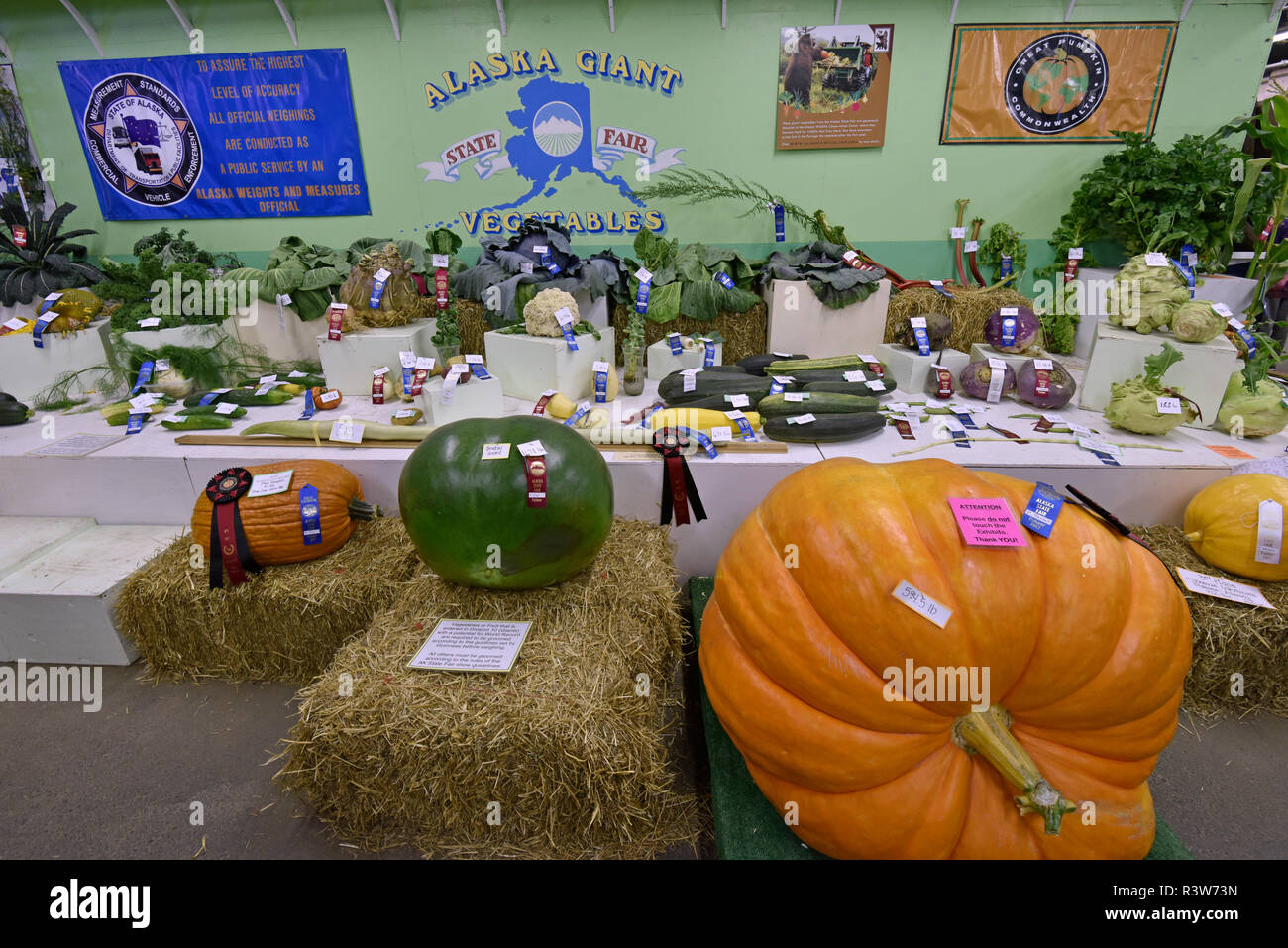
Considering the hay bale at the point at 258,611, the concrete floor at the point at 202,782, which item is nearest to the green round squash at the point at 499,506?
the hay bale at the point at 258,611

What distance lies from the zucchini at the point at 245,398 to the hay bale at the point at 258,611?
117 cm

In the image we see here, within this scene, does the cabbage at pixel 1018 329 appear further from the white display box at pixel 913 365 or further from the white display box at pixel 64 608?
the white display box at pixel 64 608

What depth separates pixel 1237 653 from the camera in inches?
78.3

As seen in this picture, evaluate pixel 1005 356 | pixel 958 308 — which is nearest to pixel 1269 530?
pixel 1005 356

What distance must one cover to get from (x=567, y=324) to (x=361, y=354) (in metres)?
1.22

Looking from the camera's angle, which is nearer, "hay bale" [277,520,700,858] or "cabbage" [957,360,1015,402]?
"hay bale" [277,520,700,858]

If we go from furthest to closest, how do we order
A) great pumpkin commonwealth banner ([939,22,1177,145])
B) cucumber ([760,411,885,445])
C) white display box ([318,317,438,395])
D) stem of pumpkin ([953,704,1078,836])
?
great pumpkin commonwealth banner ([939,22,1177,145]) < white display box ([318,317,438,395]) < cucumber ([760,411,885,445]) < stem of pumpkin ([953,704,1078,836])

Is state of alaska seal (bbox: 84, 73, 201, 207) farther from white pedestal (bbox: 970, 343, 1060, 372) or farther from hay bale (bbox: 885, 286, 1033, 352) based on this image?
white pedestal (bbox: 970, 343, 1060, 372)

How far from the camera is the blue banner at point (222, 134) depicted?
4.62 meters

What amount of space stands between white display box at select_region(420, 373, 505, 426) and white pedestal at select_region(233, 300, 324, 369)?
1501 millimetres

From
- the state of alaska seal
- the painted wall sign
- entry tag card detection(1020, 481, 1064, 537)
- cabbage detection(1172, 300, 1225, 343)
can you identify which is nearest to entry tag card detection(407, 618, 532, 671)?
entry tag card detection(1020, 481, 1064, 537)

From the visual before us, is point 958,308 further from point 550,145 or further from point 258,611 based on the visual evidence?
point 258,611

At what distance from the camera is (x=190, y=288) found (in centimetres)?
360

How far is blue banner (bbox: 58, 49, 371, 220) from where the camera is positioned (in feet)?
15.2
